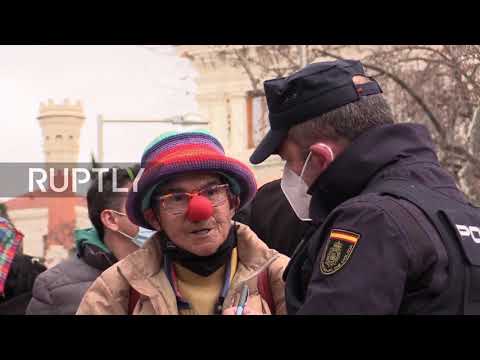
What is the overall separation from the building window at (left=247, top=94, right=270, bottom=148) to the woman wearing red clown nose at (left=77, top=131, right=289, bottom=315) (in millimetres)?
12646

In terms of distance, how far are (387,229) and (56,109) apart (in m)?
7.22

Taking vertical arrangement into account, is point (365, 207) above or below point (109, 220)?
above

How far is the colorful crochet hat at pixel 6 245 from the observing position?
4.16 metres

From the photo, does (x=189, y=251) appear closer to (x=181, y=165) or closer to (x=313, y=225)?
(x=181, y=165)

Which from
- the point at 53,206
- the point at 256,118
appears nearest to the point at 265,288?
the point at 53,206

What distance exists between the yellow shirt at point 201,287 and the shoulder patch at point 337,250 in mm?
934

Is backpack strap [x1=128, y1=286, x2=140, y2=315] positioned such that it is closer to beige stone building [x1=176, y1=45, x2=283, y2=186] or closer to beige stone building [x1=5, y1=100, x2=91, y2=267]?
beige stone building [x1=5, y1=100, x2=91, y2=267]

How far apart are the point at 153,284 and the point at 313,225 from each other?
2.27 ft

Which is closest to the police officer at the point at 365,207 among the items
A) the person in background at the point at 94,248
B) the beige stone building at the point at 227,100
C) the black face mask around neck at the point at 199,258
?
the black face mask around neck at the point at 199,258

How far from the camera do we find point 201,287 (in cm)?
289

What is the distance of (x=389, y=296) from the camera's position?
187 centimetres

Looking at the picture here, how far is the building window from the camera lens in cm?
1615

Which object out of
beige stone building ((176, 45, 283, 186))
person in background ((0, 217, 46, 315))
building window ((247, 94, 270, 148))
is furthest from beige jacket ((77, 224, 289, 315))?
beige stone building ((176, 45, 283, 186))

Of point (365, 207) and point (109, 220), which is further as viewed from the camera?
point (109, 220)
